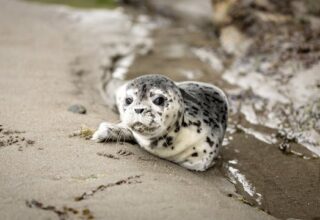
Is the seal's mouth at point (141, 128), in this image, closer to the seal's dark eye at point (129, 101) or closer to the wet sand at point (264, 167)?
the seal's dark eye at point (129, 101)

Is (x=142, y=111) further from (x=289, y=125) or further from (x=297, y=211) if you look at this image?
(x=289, y=125)

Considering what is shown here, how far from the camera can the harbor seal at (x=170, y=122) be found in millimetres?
4090

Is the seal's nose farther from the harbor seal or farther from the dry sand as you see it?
the dry sand

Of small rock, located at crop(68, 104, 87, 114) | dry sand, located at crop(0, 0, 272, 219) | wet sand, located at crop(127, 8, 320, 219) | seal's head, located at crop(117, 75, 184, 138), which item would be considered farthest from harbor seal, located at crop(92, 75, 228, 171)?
small rock, located at crop(68, 104, 87, 114)

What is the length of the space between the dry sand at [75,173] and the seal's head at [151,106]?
0.33 m

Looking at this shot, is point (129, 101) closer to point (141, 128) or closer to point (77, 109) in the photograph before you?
point (141, 128)

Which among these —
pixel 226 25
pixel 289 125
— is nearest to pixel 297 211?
pixel 289 125

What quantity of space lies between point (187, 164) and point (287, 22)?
4868 millimetres

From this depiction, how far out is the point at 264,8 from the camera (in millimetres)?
9078

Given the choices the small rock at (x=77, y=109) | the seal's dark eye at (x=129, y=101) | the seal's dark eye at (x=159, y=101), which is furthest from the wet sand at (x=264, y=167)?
the small rock at (x=77, y=109)

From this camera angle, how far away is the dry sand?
3.38 m

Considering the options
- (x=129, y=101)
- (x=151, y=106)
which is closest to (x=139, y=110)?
(x=151, y=106)

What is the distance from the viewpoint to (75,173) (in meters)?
3.79

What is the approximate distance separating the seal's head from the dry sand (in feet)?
1.07
